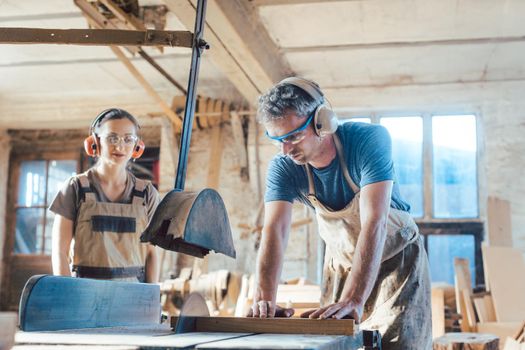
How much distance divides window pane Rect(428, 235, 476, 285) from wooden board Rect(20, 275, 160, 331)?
566cm

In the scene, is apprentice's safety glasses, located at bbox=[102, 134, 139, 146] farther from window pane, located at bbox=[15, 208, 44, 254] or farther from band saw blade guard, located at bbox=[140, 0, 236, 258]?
window pane, located at bbox=[15, 208, 44, 254]

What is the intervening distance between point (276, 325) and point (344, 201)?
87 centimetres

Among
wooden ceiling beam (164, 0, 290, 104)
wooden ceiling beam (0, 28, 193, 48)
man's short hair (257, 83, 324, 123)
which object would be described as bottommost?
man's short hair (257, 83, 324, 123)

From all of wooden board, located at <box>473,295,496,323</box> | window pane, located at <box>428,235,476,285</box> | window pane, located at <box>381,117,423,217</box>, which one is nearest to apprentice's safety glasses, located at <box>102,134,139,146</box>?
wooden board, located at <box>473,295,496,323</box>

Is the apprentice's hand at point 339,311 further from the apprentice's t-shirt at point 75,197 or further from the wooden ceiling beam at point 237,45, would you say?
the wooden ceiling beam at point 237,45

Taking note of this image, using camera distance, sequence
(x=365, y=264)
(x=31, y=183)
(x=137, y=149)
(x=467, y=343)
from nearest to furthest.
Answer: (x=365, y=264) → (x=137, y=149) → (x=467, y=343) → (x=31, y=183)

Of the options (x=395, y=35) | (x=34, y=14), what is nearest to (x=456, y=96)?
(x=395, y=35)

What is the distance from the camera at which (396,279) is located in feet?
9.00

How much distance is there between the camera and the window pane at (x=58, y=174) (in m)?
9.19

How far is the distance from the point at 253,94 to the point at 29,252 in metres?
4.05

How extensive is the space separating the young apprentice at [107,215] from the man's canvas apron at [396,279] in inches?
38.7

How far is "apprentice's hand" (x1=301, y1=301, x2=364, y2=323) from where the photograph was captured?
2.10 metres

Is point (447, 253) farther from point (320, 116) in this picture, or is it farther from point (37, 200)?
point (320, 116)

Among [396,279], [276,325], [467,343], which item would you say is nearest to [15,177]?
[467,343]
